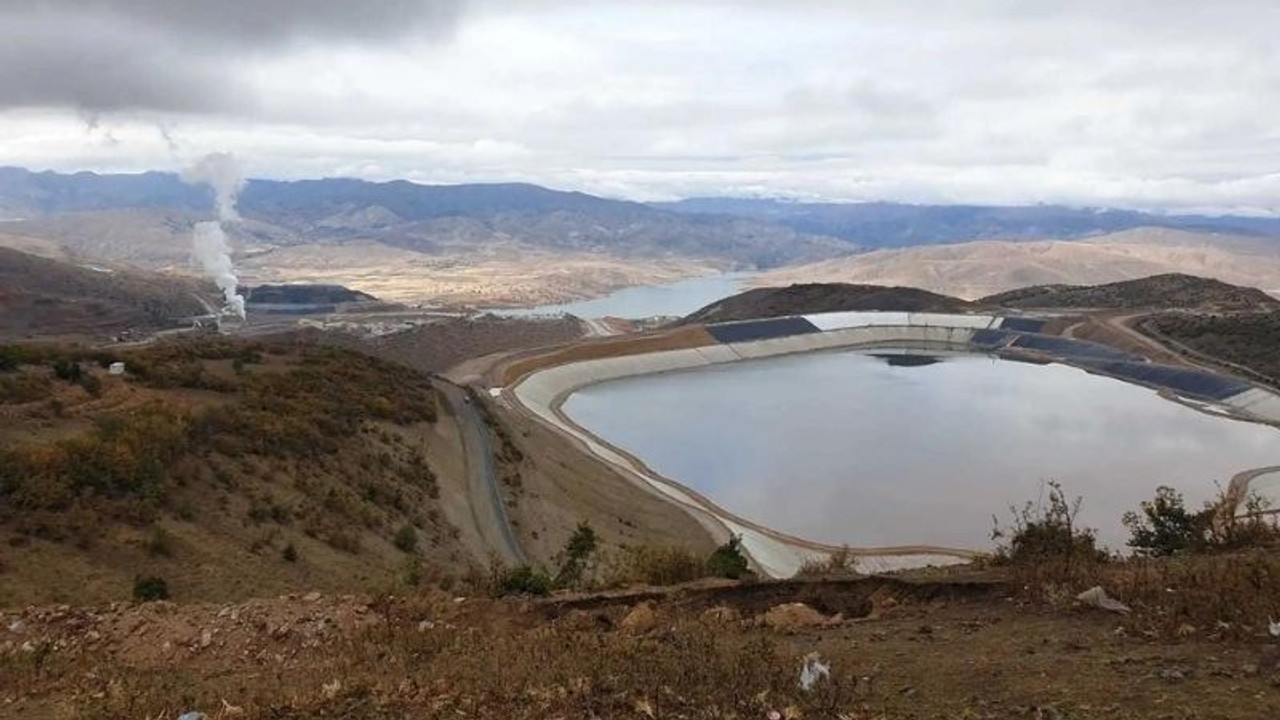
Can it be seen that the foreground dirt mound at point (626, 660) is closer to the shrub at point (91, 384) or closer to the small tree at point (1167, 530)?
the small tree at point (1167, 530)

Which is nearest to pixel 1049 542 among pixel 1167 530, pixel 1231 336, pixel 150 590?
pixel 1167 530

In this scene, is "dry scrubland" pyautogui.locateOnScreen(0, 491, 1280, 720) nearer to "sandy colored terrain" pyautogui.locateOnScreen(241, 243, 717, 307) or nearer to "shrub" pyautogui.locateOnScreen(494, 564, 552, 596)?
"shrub" pyautogui.locateOnScreen(494, 564, 552, 596)

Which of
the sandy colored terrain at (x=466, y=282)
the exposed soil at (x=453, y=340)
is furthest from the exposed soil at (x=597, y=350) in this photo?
the sandy colored terrain at (x=466, y=282)

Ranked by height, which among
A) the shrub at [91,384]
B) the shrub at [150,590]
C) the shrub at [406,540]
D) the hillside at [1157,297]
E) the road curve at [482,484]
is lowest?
the road curve at [482,484]

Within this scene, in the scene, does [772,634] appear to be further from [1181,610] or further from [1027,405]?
[1027,405]

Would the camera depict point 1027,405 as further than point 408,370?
Yes

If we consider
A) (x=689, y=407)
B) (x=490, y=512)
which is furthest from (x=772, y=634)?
(x=689, y=407)

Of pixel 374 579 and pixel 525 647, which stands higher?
pixel 525 647
